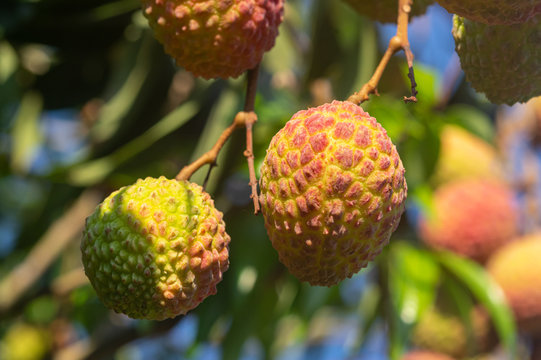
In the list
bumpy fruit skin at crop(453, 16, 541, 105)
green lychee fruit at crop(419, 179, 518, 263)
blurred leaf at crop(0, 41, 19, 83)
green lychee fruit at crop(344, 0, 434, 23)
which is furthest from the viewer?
green lychee fruit at crop(419, 179, 518, 263)

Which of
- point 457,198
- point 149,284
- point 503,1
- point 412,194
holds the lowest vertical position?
point 457,198

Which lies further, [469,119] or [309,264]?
[469,119]

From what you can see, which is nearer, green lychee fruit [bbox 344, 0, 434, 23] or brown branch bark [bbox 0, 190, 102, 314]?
green lychee fruit [bbox 344, 0, 434, 23]

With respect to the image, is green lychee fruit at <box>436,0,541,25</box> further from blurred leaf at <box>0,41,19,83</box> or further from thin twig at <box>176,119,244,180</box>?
blurred leaf at <box>0,41,19,83</box>

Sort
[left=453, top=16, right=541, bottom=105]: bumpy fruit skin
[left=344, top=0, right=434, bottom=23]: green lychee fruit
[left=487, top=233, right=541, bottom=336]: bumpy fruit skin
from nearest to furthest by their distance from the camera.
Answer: [left=453, top=16, right=541, bottom=105]: bumpy fruit skin < [left=344, top=0, right=434, bottom=23]: green lychee fruit < [left=487, top=233, right=541, bottom=336]: bumpy fruit skin

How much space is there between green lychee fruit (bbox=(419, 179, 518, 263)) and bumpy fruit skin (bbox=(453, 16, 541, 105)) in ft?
4.35

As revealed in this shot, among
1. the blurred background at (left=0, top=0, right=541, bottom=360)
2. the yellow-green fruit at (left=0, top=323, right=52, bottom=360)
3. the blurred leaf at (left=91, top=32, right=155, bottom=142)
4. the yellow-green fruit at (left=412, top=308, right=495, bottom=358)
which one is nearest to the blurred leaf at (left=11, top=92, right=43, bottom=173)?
the blurred background at (left=0, top=0, right=541, bottom=360)

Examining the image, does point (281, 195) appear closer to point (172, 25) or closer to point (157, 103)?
point (172, 25)

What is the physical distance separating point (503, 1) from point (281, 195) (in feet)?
0.94

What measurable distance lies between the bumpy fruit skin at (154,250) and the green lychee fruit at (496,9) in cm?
34

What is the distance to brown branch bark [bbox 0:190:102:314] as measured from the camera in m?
1.67

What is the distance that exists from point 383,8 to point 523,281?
4.53 ft

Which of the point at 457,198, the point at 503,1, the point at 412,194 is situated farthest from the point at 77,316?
the point at 503,1

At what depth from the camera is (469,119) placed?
1.79 meters
